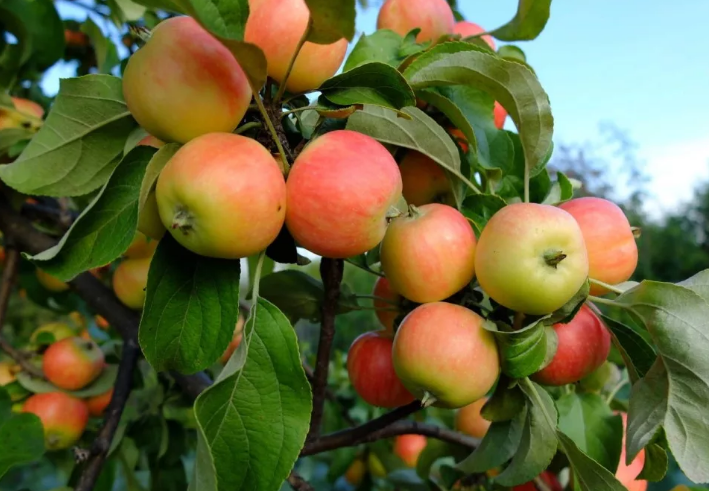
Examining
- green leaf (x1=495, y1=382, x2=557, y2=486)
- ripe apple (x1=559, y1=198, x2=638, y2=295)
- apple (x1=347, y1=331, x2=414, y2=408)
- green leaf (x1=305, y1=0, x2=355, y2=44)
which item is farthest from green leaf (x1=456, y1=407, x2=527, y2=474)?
green leaf (x1=305, y1=0, x2=355, y2=44)

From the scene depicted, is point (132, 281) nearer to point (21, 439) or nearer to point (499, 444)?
point (21, 439)

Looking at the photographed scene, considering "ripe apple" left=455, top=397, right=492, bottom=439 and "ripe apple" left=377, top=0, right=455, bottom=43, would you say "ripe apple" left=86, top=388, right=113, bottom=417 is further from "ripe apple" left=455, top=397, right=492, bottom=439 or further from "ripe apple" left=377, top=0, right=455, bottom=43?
"ripe apple" left=377, top=0, right=455, bottom=43

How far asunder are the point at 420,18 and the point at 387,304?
48cm

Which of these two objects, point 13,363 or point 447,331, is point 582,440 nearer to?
point 447,331

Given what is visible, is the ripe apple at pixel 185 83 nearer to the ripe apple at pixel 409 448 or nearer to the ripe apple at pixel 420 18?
the ripe apple at pixel 420 18

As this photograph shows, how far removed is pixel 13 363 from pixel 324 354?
1.00m

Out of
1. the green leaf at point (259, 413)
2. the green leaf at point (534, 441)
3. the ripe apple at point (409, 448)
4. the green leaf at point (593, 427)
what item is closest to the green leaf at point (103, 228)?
the green leaf at point (259, 413)

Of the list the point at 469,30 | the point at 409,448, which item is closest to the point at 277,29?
the point at 469,30

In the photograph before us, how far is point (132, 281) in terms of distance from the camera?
1.26 meters

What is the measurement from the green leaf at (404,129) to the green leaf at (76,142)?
0.31 m

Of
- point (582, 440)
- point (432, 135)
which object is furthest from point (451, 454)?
point (432, 135)

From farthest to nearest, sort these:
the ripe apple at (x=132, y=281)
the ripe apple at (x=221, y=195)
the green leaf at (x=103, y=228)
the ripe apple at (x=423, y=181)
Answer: the ripe apple at (x=132, y=281) < the ripe apple at (x=423, y=181) < the green leaf at (x=103, y=228) < the ripe apple at (x=221, y=195)

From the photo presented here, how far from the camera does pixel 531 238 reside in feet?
2.19

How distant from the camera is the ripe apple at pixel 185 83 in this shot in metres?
0.60
